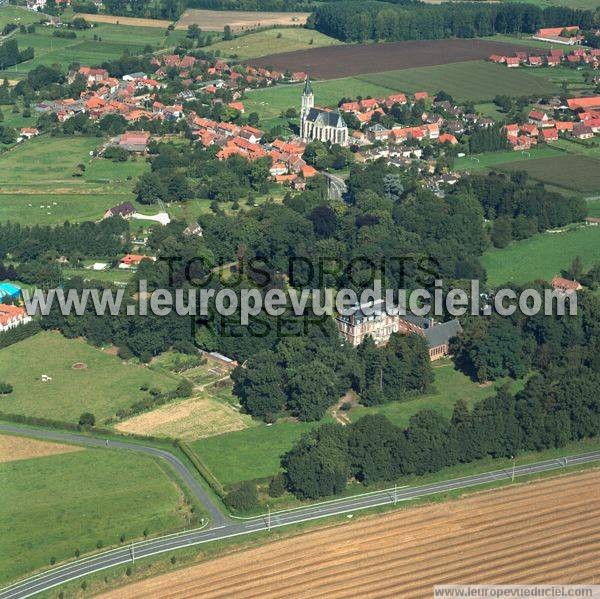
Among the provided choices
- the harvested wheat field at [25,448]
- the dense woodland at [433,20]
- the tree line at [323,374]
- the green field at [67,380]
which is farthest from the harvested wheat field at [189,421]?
the dense woodland at [433,20]

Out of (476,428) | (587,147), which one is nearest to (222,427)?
(476,428)

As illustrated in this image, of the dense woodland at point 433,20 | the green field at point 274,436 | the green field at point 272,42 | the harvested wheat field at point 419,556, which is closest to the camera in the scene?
the harvested wheat field at point 419,556

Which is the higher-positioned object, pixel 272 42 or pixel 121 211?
pixel 272 42

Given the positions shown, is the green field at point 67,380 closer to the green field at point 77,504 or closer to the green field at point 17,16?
the green field at point 77,504

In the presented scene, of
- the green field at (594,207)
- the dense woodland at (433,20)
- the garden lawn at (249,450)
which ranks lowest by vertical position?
the garden lawn at (249,450)

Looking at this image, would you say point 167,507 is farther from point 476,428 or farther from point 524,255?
point 524,255

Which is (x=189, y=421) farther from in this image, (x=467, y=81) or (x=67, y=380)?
(x=467, y=81)

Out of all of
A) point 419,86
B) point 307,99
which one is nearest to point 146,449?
point 307,99
